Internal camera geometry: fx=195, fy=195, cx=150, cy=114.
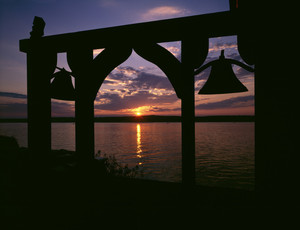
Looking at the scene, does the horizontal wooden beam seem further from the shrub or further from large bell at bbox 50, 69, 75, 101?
the shrub

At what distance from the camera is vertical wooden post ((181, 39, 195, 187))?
2.85 meters

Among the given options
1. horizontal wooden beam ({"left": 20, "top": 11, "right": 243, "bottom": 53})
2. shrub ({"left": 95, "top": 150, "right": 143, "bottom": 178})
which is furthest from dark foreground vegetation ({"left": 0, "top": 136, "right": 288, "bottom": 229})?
horizontal wooden beam ({"left": 20, "top": 11, "right": 243, "bottom": 53})

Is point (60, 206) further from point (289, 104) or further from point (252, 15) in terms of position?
point (252, 15)

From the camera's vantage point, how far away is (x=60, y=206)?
11.7ft

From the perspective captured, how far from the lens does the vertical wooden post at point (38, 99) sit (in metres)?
3.95

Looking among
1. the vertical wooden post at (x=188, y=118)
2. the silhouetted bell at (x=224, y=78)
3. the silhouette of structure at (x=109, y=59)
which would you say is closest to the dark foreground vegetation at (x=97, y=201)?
the vertical wooden post at (x=188, y=118)

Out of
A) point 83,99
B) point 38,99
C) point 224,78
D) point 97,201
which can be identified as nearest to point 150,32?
point 224,78

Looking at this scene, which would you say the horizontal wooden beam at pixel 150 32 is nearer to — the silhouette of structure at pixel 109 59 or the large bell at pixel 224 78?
the silhouette of structure at pixel 109 59

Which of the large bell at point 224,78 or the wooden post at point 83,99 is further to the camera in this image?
the wooden post at point 83,99

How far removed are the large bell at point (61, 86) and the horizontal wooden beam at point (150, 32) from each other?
0.58m

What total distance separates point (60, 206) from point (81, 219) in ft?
2.25

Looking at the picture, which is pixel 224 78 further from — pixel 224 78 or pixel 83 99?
pixel 83 99

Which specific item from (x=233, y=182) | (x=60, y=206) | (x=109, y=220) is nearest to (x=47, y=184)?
(x=60, y=206)

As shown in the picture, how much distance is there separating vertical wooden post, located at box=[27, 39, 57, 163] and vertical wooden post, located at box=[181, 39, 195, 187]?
2.70m
